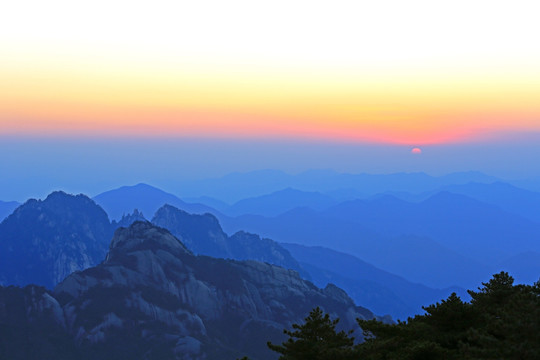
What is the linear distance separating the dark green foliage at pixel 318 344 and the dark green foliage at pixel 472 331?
5.15ft

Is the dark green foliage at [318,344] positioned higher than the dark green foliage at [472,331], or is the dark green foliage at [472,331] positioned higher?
the dark green foliage at [472,331]

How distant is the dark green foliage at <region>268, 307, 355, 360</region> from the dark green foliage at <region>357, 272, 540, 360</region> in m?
1.57

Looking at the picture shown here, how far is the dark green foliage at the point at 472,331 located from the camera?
26.0 metres

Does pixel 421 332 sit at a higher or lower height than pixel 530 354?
lower

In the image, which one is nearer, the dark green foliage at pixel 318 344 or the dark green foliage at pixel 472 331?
the dark green foliage at pixel 472 331

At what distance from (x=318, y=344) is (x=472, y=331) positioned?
32.6 feet

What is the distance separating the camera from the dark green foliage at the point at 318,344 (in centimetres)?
3250

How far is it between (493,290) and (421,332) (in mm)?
8549

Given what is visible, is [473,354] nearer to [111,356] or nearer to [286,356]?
[286,356]

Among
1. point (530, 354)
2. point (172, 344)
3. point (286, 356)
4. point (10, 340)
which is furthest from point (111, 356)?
point (530, 354)

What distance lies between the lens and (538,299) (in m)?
29.7

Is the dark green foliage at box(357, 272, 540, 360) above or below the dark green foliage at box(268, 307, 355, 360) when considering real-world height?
above

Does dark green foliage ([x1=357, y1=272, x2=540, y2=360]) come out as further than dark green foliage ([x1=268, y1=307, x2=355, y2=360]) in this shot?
No

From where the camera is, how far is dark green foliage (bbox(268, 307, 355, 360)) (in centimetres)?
3250
